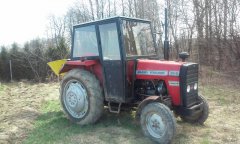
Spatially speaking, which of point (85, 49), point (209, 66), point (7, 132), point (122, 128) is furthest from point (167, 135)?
point (209, 66)

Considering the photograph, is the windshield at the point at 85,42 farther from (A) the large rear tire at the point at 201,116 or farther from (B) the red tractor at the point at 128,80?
(A) the large rear tire at the point at 201,116

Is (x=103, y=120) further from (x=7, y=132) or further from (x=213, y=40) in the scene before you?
(x=213, y=40)

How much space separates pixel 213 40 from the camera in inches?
589

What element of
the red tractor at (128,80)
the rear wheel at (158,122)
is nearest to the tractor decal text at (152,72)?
the red tractor at (128,80)

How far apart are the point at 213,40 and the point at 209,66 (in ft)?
4.71

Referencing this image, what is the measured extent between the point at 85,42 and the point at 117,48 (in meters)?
0.96

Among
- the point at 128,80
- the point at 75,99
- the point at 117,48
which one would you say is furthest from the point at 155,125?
the point at 75,99

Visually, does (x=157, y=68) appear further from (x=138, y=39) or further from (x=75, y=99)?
(x=75, y=99)

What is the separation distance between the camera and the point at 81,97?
19.2ft

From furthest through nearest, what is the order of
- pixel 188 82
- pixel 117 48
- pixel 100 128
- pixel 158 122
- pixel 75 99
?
pixel 75 99 → pixel 100 128 → pixel 117 48 → pixel 188 82 → pixel 158 122

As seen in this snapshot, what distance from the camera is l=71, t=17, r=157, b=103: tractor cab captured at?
17.6 feet

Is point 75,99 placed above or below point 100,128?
above

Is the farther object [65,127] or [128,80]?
[65,127]

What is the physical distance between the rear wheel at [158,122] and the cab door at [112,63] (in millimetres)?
736
